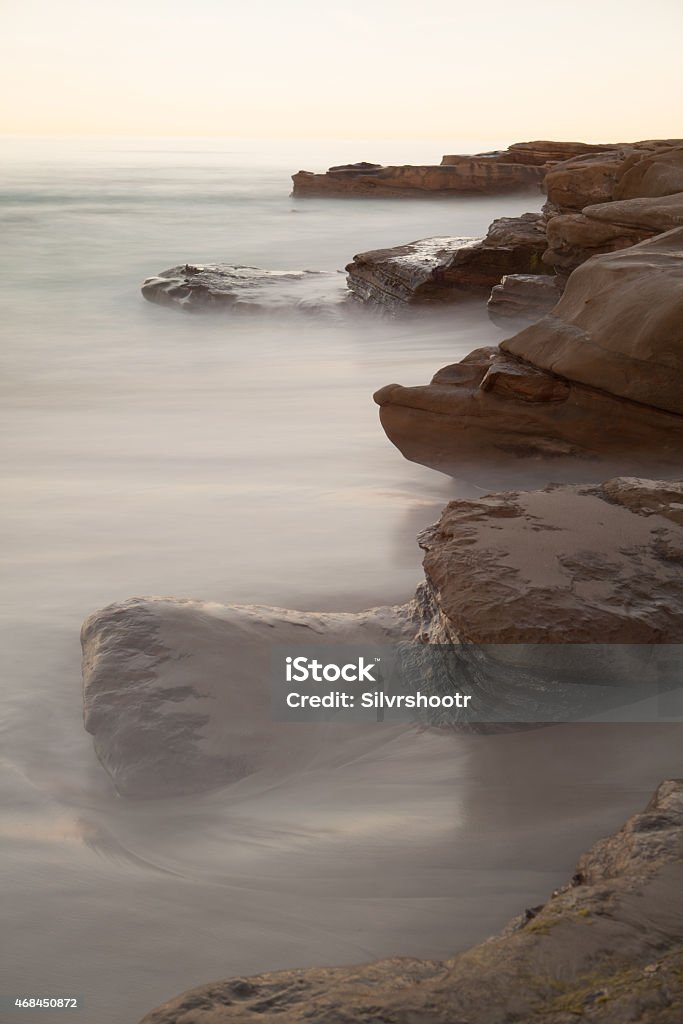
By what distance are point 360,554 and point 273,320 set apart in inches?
268

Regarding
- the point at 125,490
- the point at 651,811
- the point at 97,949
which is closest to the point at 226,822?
the point at 97,949

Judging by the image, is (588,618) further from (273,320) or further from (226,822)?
(273,320)

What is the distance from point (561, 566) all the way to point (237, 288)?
937cm

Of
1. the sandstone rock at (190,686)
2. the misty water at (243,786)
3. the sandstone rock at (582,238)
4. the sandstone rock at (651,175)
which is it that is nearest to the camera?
the misty water at (243,786)

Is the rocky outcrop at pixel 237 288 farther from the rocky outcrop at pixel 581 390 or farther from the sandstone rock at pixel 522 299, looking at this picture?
the rocky outcrop at pixel 581 390

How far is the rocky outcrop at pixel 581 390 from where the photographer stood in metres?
4.09

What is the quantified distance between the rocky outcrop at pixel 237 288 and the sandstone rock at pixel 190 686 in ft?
26.6

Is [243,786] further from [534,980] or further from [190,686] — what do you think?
[534,980]

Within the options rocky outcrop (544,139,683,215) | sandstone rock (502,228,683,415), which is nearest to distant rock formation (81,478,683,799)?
sandstone rock (502,228,683,415)

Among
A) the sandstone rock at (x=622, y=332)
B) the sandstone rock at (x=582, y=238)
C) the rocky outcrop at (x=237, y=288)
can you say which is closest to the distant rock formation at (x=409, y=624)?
the sandstone rock at (x=622, y=332)

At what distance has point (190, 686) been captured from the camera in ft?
8.59

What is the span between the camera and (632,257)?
453cm

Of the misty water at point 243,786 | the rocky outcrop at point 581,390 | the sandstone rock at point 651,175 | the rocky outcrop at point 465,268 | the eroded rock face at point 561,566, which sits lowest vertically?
the misty water at point 243,786

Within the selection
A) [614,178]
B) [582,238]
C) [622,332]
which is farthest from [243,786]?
[614,178]
